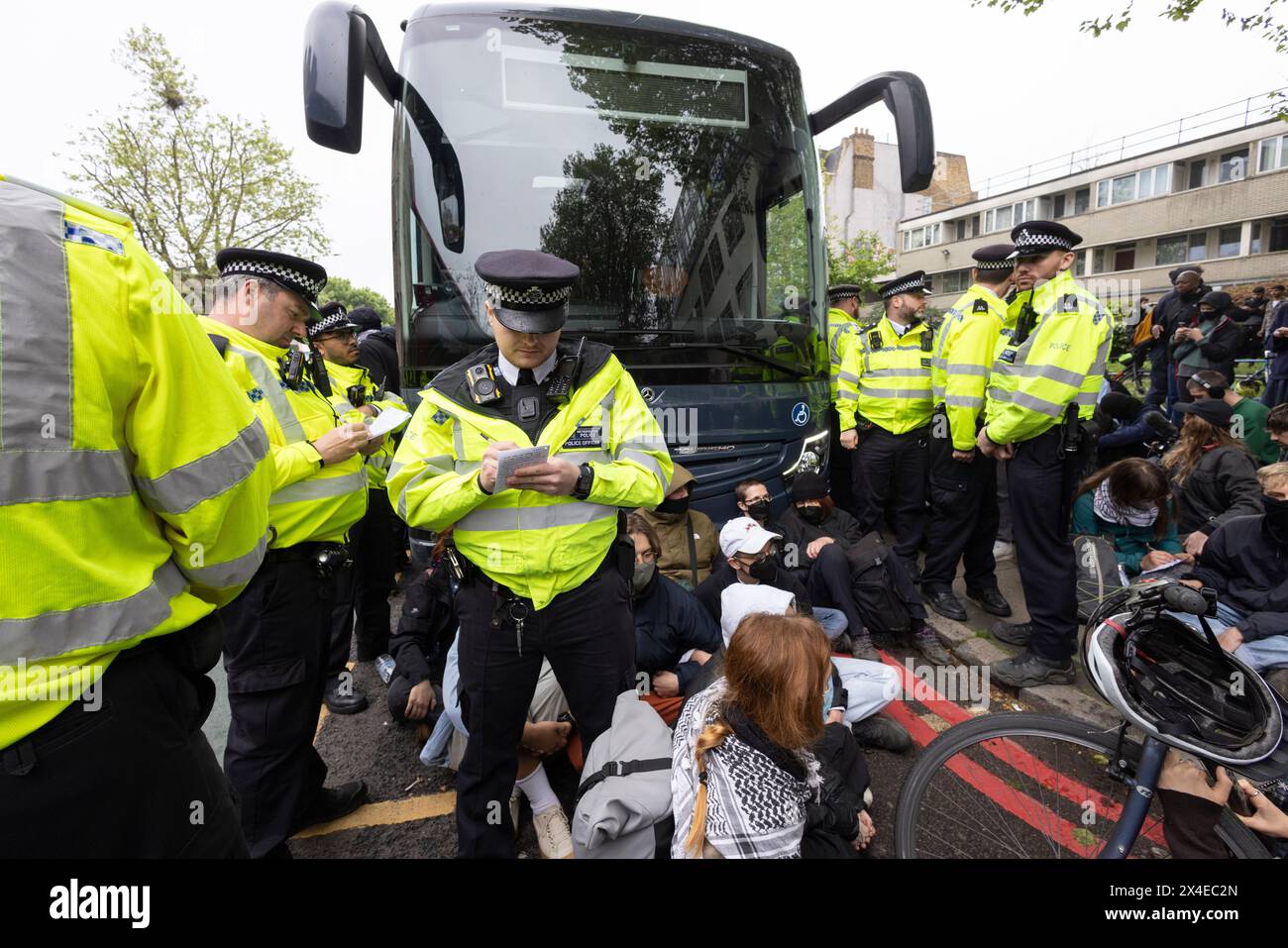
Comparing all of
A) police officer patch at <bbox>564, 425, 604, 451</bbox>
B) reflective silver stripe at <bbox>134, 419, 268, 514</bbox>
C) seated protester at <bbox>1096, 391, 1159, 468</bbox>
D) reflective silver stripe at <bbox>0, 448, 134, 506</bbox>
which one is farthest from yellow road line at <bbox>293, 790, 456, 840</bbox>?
seated protester at <bbox>1096, 391, 1159, 468</bbox>

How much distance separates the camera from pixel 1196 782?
179 cm

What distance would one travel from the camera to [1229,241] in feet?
86.2

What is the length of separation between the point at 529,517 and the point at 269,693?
117 cm

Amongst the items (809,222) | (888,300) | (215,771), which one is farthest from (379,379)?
(215,771)

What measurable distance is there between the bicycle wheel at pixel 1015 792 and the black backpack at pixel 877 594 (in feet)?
5.20

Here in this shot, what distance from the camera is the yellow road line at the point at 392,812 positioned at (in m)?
2.61

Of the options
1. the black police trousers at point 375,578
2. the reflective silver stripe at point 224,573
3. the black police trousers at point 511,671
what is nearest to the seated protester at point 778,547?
the black police trousers at point 511,671

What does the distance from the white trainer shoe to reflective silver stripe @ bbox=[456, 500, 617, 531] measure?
4.09ft

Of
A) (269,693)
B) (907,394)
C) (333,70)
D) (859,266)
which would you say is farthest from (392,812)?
(859,266)

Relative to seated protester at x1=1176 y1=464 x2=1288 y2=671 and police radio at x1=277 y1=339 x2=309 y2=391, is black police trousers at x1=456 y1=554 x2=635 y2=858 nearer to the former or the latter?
police radio at x1=277 y1=339 x2=309 y2=391

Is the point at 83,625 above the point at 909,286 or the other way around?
the other way around

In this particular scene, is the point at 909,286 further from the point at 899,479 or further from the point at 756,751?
the point at 756,751

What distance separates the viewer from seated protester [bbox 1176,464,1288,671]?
2.81 meters
